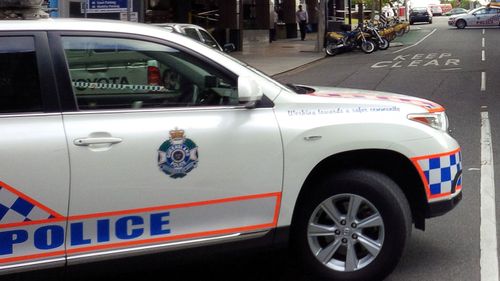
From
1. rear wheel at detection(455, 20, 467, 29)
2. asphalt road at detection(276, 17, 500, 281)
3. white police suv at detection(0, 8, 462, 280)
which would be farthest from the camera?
rear wheel at detection(455, 20, 467, 29)

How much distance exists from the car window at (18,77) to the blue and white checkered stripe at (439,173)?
239 centimetres

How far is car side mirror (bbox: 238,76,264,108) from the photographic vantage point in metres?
3.75

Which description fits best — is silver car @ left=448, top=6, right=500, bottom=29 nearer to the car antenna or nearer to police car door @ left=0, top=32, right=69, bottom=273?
the car antenna

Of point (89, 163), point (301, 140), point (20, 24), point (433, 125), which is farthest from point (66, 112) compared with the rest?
point (433, 125)

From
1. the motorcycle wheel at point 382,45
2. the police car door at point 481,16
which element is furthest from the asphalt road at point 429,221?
the police car door at point 481,16

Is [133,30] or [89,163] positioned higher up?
[133,30]

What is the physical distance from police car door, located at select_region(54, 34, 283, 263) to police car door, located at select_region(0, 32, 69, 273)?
0.08 meters

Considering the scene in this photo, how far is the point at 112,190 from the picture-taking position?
3.59 meters

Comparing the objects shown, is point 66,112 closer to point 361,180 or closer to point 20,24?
point 20,24

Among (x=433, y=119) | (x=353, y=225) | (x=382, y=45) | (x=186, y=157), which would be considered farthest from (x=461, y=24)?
(x=186, y=157)

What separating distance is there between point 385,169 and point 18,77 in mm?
2346

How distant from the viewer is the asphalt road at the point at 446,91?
4711mm

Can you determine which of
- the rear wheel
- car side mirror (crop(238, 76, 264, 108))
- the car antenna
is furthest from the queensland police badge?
the rear wheel

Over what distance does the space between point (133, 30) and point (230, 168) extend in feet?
3.22
